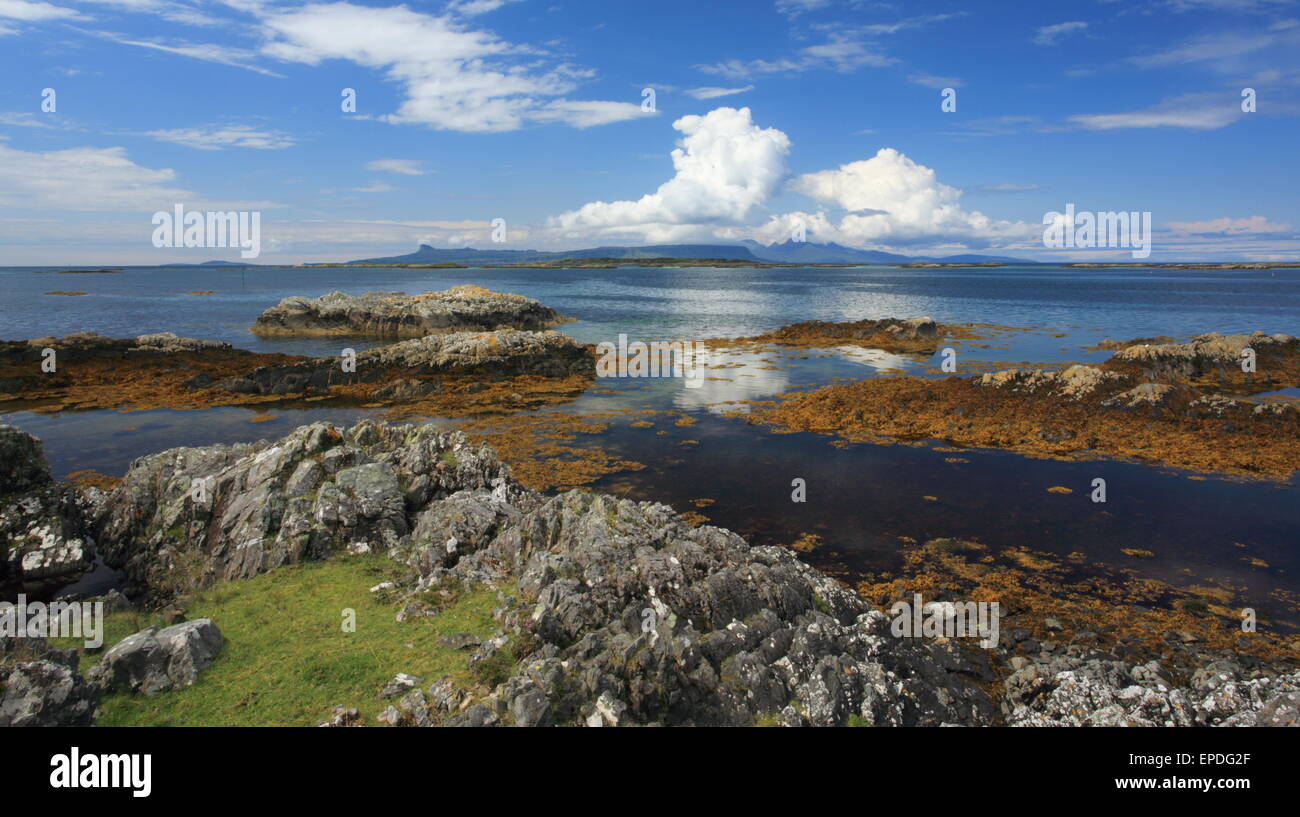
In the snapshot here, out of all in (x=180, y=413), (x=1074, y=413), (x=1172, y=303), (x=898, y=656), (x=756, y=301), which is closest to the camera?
(x=898, y=656)

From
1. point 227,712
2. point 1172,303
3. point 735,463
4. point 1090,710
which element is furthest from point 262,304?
point 1172,303

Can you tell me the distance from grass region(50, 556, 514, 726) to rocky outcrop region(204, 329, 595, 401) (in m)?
31.3

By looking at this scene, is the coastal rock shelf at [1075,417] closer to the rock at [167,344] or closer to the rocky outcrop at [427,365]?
the rocky outcrop at [427,365]

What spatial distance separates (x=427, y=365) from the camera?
172 feet

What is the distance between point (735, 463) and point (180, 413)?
36870 mm

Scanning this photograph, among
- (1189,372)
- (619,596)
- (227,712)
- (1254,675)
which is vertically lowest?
(1254,675)

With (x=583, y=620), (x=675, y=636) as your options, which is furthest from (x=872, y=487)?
(x=583, y=620)

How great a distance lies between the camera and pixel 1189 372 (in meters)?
48.8

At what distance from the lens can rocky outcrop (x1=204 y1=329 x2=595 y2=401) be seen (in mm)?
46594

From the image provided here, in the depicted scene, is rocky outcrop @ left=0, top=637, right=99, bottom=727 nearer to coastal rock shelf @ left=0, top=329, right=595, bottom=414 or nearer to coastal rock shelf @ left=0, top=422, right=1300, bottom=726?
coastal rock shelf @ left=0, top=422, right=1300, bottom=726

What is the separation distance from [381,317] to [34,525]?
70.4 meters

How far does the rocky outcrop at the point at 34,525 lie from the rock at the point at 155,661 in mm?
9982

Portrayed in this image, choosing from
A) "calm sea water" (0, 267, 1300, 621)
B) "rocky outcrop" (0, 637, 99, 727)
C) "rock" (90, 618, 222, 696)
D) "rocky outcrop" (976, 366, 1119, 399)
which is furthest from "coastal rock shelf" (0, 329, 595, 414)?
"rocky outcrop" (0, 637, 99, 727)

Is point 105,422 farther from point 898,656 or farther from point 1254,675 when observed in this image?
point 1254,675
